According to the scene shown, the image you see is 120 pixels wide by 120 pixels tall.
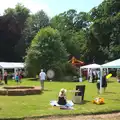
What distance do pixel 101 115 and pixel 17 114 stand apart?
4038 mm

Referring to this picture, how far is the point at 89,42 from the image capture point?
72812mm

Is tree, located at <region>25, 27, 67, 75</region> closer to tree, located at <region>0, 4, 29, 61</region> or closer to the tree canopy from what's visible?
the tree canopy

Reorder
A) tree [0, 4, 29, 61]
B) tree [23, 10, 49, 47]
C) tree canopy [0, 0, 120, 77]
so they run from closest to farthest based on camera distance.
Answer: tree canopy [0, 0, 120, 77]
tree [23, 10, 49, 47]
tree [0, 4, 29, 61]

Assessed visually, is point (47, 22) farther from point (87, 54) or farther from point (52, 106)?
point (52, 106)

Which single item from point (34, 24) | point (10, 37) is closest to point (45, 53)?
point (10, 37)

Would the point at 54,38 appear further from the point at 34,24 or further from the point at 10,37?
the point at 10,37

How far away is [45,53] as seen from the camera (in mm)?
55031

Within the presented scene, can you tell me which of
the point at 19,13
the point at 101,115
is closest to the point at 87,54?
the point at 19,13

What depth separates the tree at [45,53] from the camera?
5466cm

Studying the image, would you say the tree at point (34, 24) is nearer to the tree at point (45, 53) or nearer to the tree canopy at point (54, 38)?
the tree canopy at point (54, 38)

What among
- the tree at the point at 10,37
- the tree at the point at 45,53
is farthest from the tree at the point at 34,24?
the tree at the point at 45,53

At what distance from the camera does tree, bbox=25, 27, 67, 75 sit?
54656mm

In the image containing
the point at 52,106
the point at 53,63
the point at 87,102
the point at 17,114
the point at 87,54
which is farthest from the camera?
the point at 87,54

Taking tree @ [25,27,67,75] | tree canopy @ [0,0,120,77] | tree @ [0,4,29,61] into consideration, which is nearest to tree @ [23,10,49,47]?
tree canopy @ [0,0,120,77]
